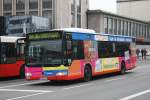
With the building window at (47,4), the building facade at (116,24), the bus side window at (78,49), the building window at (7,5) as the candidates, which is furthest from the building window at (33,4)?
the bus side window at (78,49)

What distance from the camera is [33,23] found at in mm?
55844

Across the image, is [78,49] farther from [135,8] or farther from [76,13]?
[135,8]

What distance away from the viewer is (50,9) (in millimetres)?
63594

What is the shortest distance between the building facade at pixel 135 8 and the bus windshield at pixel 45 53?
8361 centimetres

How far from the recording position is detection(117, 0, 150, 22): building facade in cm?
10294

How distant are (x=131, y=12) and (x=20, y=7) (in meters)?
45.2

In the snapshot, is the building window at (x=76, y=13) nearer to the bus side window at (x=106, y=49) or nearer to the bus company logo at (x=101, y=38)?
the bus side window at (x=106, y=49)

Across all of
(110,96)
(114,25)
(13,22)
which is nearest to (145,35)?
(114,25)

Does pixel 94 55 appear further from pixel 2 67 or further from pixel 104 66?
pixel 2 67

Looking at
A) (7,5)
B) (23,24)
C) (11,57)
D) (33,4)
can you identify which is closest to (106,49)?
(11,57)

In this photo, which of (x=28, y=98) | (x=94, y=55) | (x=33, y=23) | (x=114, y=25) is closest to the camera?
(x=28, y=98)

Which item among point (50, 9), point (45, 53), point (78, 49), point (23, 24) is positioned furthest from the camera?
point (50, 9)

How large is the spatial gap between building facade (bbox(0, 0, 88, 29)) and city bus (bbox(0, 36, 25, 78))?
3589 cm

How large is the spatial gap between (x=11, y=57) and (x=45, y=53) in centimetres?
514
